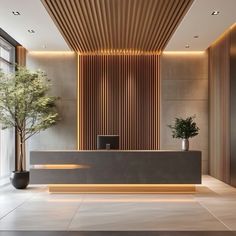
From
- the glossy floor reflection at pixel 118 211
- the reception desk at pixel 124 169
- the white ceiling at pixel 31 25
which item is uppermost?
the white ceiling at pixel 31 25

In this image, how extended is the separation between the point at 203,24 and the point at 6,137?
6458mm

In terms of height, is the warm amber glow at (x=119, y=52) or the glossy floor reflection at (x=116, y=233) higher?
the warm amber glow at (x=119, y=52)

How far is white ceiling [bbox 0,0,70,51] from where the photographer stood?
770 centimetres

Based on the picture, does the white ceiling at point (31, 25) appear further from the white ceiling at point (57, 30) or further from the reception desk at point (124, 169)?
the reception desk at point (124, 169)

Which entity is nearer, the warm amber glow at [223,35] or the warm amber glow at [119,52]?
the warm amber glow at [223,35]

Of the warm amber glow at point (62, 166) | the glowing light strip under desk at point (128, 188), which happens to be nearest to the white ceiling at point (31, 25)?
the warm amber glow at point (62, 166)

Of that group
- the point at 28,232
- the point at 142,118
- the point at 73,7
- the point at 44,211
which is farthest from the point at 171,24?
the point at 28,232

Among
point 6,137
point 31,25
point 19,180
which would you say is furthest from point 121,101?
point 19,180

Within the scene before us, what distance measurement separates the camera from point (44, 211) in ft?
21.9

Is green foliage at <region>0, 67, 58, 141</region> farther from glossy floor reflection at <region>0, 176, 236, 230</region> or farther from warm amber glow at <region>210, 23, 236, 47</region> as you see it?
warm amber glow at <region>210, 23, 236, 47</region>

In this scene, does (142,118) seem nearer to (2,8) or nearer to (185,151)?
(185,151)

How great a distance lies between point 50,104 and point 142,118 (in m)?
2.93

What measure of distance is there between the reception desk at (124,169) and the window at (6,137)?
2.85m

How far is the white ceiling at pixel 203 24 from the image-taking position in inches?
300
